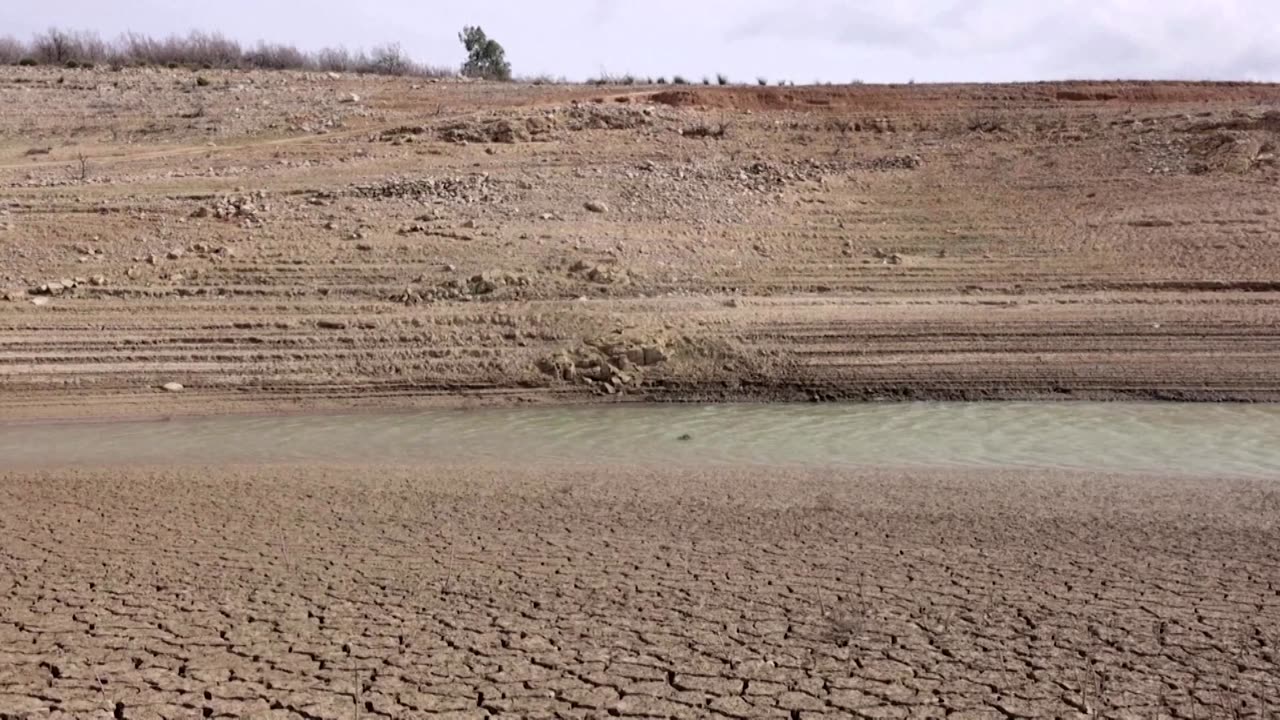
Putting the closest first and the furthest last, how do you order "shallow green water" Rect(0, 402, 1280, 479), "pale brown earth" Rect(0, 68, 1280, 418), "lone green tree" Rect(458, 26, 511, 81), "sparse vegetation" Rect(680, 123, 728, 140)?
"shallow green water" Rect(0, 402, 1280, 479) < "pale brown earth" Rect(0, 68, 1280, 418) < "sparse vegetation" Rect(680, 123, 728, 140) < "lone green tree" Rect(458, 26, 511, 81)

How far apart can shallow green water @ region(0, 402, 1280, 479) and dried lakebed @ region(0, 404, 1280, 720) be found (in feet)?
0.25

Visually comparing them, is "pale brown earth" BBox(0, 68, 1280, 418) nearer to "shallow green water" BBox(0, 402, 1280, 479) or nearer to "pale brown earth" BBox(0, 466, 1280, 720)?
"shallow green water" BBox(0, 402, 1280, 479)

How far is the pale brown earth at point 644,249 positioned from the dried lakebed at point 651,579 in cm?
215

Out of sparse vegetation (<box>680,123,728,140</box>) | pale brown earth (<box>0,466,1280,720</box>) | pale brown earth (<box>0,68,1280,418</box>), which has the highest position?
sparse vegetation (<box>680,123,728,140</box>)

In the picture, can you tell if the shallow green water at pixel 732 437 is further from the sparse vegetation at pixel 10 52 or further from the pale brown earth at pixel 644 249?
the sparse vegetation at pixel 10 52

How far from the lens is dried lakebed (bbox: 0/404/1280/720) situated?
15.8ft

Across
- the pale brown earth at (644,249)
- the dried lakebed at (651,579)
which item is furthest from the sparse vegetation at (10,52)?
the dried lakebed at (651,579)

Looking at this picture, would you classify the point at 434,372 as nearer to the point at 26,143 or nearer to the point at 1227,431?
the point at 1227,431

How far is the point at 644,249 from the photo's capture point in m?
15.8

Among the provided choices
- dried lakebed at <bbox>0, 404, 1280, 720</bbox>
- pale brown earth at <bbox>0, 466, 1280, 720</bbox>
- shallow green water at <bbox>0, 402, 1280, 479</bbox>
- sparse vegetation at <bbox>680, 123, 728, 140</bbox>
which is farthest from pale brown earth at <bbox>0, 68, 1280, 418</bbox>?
pale brown earth at <bbox>0, 466, 1280, 720</bbox>

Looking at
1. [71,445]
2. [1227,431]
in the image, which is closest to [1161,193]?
[1227,431]

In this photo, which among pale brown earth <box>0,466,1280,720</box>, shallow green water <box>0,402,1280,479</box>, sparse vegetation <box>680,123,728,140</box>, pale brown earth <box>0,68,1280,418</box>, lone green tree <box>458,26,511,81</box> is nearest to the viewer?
pale brown earth <box>0,466,1280,720</box>

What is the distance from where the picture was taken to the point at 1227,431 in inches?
410

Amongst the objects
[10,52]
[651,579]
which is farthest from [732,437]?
[10,52]
